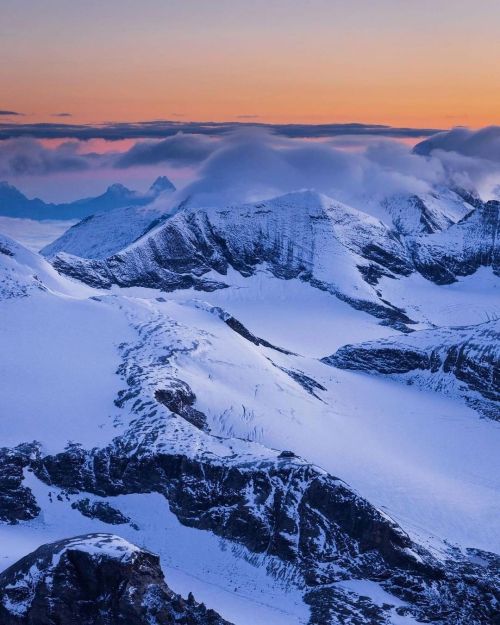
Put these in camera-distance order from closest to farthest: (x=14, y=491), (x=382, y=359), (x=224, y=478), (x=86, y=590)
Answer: (x=86, y=590) < (x=224, y=478) < (x=14, y=491) < (x=382, y=359)

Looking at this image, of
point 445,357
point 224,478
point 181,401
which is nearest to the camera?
point 224,478

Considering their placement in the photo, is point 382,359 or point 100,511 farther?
point 382,359

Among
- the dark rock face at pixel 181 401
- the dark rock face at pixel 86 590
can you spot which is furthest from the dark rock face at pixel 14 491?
the dark rock face at pixel 86 590

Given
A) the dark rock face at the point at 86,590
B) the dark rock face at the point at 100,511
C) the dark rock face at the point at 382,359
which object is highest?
the dark rock face at the point at 86,590

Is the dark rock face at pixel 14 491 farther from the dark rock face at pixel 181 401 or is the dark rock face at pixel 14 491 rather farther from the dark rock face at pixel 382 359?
the dark rock face at pixel 382 359

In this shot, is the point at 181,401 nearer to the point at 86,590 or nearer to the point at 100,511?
the point at 100,511

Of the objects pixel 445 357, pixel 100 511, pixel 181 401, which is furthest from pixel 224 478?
pixel 445 357

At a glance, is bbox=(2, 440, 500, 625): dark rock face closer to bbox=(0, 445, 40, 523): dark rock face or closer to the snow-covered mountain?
the snow-covered mountain

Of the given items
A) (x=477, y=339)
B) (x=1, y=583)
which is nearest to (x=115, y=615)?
(x=1, y=583)
